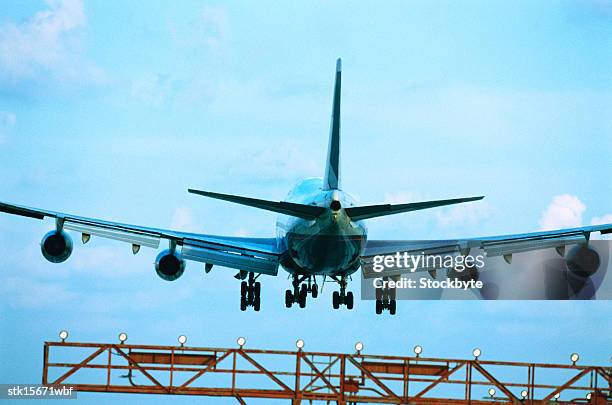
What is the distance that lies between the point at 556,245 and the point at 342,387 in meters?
23.5

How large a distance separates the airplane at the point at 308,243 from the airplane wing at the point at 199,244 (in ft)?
0.16

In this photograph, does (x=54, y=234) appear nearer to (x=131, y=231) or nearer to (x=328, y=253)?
(x=131, y=231)

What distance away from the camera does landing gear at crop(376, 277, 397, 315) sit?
84.3 m

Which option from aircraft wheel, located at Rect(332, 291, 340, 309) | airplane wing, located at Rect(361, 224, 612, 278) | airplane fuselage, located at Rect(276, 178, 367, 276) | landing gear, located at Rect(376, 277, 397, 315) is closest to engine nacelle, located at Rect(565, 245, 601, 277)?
airplane wing, located at Rect(361, 224, 612, 278)

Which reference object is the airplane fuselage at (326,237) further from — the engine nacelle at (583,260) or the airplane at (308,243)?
the engine nacelle at (583,260)

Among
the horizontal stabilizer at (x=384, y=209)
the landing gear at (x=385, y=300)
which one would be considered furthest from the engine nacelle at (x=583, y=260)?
the horizontal stabilizer at (x=384, y=209)

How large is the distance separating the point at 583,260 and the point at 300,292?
14.6 m

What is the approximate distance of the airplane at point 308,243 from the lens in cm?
6812

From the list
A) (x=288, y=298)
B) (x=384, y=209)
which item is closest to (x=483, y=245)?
(x=288, y=298)

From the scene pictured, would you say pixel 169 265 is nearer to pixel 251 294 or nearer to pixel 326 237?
pixel 251 294

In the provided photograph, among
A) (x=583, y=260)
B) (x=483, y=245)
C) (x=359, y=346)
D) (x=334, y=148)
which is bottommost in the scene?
(x=359, y=346)

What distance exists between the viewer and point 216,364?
61.2 metres

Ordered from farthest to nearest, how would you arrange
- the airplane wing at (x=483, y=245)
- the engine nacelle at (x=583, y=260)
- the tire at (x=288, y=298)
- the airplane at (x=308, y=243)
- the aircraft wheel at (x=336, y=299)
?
the aircraft wheel at (x=336, y=299)
the tire at (x=288, y=298)
the airplane wing at (x=483, y=245)
the engine nacelle at (x=583, y=260)
the airplane at (x=308, y=243)

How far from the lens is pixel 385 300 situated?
84375mm
